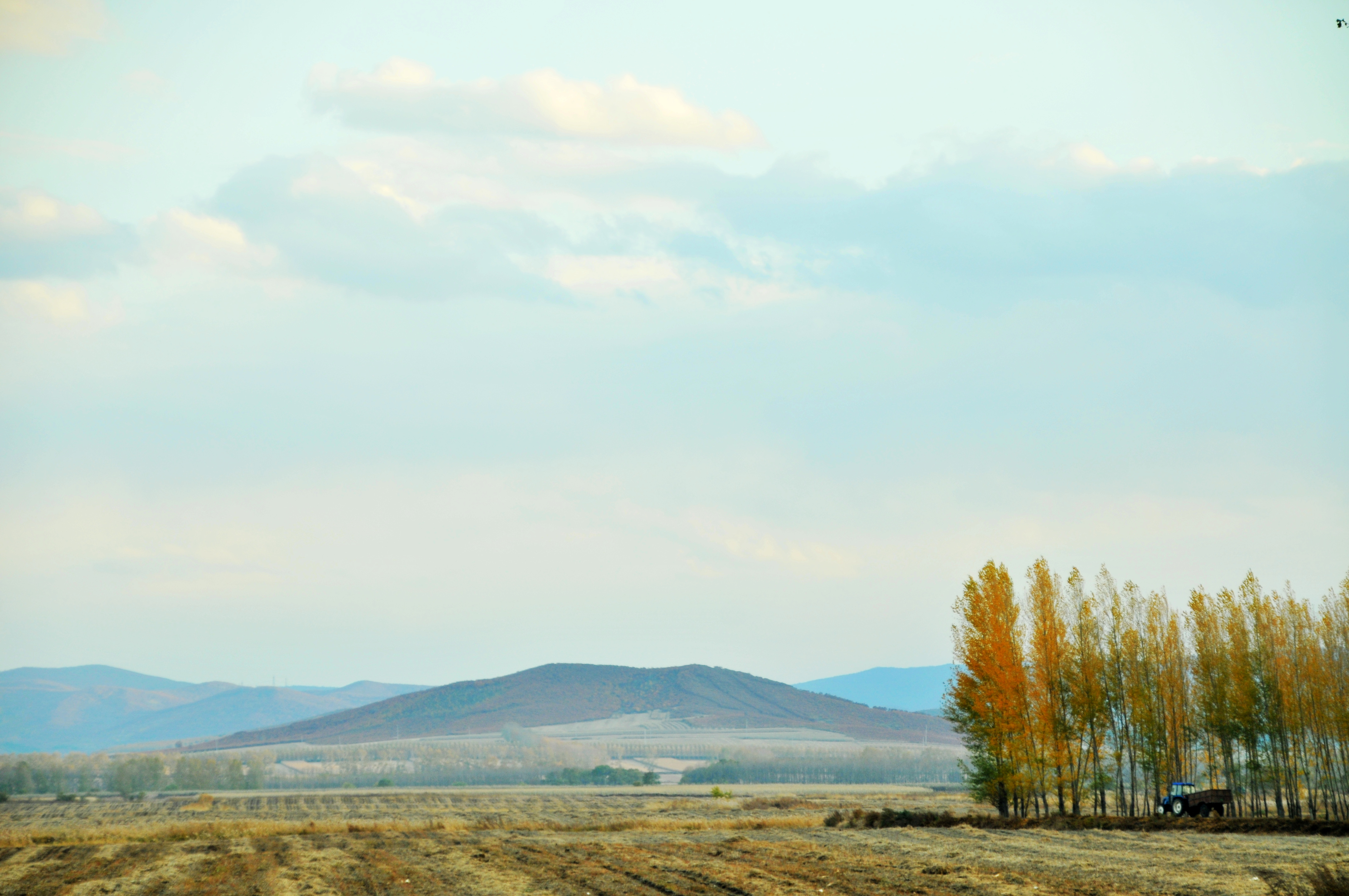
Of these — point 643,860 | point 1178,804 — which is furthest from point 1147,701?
point 643,860

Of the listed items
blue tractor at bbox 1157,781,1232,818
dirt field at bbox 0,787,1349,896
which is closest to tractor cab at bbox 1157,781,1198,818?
blue tractor at bbox 1157,781,1232,818

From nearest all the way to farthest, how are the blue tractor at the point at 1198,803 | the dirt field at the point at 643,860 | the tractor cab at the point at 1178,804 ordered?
the dirt field at the point at 643,860
the blue tractor at the point at 1198,803
the tractor cab at the point at 1178,804

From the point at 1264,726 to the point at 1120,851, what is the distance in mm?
38801

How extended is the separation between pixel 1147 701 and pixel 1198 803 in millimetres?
17173

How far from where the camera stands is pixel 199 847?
43.6 metres

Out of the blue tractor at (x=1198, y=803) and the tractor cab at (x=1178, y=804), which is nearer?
the blue tractor at (x=1198, y=803)

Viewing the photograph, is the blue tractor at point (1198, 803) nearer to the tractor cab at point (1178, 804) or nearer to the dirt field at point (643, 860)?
the tractor cab at point (1178, 804)

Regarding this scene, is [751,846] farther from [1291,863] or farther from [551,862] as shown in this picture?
[1291,863]

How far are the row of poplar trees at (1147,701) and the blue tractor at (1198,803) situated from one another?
23.8 ft

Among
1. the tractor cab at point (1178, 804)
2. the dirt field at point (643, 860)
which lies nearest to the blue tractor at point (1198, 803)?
the tractor cab at point (1178, 804)

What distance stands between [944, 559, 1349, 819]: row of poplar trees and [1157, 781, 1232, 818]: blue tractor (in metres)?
7.25

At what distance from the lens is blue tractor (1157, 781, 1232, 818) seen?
4872 centimetres

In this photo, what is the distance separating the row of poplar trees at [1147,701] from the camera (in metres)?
59.6

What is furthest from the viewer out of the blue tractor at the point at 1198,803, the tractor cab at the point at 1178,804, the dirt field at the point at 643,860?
the tractor cab at the point at 1178,804
